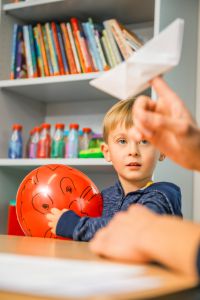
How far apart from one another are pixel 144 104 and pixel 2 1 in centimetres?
225

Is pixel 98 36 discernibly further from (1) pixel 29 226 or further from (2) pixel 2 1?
(1) pixel 29 226

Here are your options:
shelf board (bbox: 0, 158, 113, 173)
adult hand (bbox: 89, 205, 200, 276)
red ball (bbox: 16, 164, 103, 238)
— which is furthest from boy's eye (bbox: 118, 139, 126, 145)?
adult hand (bbox: 89, 205, 200, 276)

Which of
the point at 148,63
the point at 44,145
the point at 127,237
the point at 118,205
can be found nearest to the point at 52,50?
the point at 44,145

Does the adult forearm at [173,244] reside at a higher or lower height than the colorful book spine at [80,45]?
lower

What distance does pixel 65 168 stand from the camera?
1557 millimetres

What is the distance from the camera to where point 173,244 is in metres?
0.55

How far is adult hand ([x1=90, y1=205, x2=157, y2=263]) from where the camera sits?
609 mm

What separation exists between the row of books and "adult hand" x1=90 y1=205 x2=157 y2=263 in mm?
1913

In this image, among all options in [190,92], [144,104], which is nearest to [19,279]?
[144,104]

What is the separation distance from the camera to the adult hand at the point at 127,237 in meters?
0.61

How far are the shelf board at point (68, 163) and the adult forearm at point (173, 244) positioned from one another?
5.81 ft

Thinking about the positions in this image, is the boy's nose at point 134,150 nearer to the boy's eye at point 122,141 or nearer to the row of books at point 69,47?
the boy's eye at point 122,141

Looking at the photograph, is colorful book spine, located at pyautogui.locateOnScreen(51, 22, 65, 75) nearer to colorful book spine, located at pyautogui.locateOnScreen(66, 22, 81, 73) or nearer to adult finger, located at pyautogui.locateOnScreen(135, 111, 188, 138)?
colorful book spine, located at pyautogui.locateOnScreen(66, 22, 81, 73)

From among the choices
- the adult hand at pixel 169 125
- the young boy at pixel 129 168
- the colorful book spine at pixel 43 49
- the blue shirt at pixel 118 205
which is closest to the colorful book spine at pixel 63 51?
the colorful book spine at pixel 43 49
